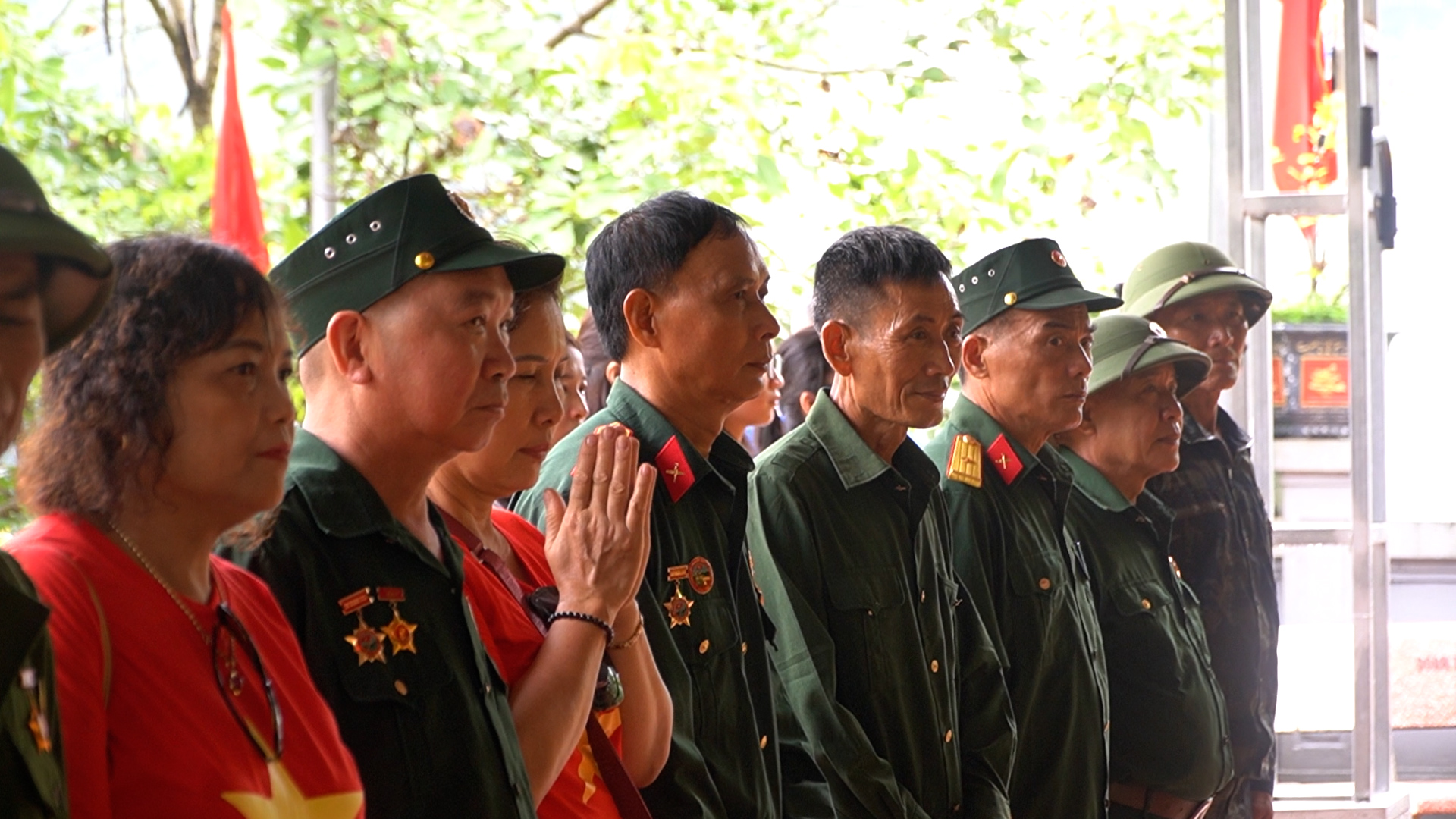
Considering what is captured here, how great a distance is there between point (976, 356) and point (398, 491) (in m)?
1.86

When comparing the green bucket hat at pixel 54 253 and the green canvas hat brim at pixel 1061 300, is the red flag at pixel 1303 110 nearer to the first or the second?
the green canvas hat brim at pixel 1061 300

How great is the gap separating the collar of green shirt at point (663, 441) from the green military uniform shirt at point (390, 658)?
664 millimetres

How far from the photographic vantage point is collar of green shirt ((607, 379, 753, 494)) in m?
2.35

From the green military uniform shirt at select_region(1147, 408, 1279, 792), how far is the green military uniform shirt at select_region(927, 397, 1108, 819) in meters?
0.85

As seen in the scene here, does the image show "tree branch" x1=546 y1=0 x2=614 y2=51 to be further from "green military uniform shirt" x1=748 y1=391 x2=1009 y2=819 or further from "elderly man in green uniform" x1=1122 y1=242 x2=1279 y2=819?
"green military uniform shirt" x1=748 y1=391 x2=1009 y2=819

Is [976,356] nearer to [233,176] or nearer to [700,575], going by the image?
[700,575]

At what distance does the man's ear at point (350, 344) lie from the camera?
5.86 feet

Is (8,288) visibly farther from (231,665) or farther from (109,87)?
(109,87)

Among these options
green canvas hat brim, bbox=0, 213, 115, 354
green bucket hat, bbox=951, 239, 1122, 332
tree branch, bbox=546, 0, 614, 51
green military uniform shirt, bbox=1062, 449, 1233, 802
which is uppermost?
tree branch, bbox=546, 0, 614, 51

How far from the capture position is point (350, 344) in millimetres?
1796

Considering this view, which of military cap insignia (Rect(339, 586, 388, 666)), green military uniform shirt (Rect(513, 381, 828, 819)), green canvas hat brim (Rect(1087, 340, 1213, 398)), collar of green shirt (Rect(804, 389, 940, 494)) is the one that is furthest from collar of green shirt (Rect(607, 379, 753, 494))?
green canvas hat brim (Rect(1087, 340, 1213, 398))

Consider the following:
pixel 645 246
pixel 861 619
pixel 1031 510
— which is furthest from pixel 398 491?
pixel 1031 510

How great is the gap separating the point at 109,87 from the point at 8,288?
4.56 meters

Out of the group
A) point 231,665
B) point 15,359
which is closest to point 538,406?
point 231,665
